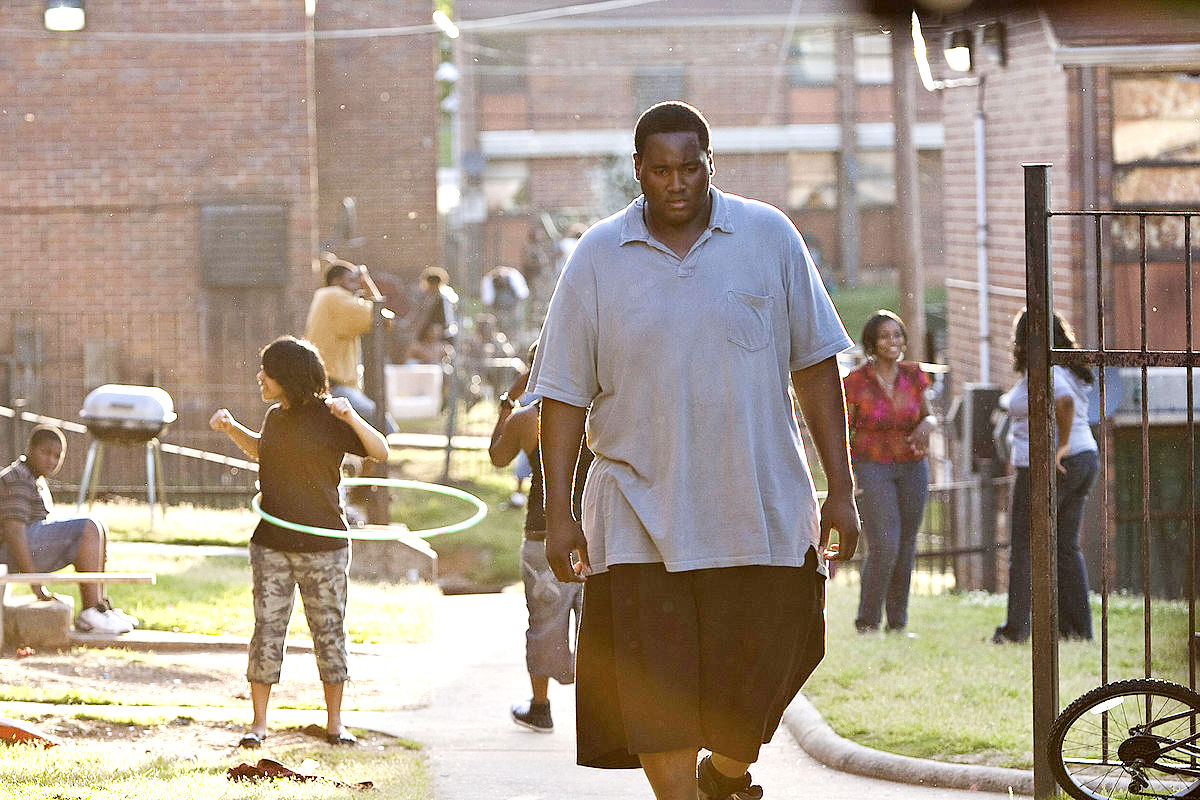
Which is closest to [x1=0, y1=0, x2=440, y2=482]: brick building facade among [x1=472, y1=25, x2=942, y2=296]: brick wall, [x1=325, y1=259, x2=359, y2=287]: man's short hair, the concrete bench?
[x1=325, y1=259, x2=359, y2=287]: man's short hair

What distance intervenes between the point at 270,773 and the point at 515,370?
15.7 meters

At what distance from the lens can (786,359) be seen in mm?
4570

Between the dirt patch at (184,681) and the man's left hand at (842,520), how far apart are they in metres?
4.22

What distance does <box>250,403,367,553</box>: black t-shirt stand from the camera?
7.15m

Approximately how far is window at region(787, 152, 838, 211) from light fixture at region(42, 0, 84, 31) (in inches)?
1098

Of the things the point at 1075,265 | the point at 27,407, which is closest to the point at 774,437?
the point at 1075,265

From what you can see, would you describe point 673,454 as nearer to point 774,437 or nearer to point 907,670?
point 774,437

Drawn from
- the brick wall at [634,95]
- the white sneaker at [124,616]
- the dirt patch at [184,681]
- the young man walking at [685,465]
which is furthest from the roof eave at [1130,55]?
the brick wall at [634,95]

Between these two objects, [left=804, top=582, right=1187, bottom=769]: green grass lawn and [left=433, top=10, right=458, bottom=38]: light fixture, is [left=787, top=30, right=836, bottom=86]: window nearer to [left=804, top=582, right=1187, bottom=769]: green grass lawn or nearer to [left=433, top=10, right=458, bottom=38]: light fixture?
[left=433, top=10, right=458, bottom=38]: light fixture

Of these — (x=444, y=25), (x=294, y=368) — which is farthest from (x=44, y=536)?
(x=444, y=25)

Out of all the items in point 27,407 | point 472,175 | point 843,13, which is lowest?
point 27,407

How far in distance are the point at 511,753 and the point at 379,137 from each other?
78.0 ft

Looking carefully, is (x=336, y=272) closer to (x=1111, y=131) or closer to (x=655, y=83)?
(x=1111, y=131)

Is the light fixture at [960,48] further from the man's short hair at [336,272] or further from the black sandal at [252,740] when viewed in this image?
the black sandal at [252,740]
